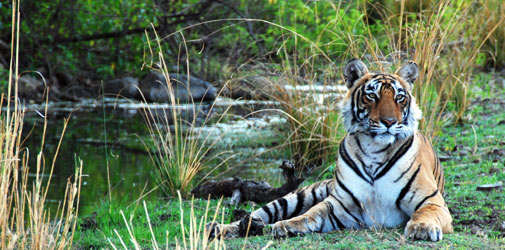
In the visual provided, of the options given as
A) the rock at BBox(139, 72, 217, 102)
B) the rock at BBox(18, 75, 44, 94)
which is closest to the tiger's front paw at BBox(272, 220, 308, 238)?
the rock at BBox(139, 72, 217, 102)

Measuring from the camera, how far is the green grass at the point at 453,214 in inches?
159

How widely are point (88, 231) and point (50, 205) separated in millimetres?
1735

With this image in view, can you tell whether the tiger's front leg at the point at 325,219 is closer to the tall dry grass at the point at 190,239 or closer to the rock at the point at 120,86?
the tall dry grass at the point at 190,239

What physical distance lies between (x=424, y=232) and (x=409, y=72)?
1.31 metres

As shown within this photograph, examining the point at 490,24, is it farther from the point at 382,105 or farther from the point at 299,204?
the point at 382,105

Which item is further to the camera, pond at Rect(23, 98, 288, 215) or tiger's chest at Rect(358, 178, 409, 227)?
pond at Rect(23, 98, 288, 215)

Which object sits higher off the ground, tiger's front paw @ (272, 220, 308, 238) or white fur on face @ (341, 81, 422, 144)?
white fur on face @ (341, 81, 422, 144)

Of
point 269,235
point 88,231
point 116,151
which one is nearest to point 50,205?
point 88,231

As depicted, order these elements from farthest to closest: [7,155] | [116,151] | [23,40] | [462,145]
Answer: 1. [23,40]
2. [116,151]
3. [462,145]
4. [7,155]

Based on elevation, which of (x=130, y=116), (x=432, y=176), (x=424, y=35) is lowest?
(x=130, y=116)

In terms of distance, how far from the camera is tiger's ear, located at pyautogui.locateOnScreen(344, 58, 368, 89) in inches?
189

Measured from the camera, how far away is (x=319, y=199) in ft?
17.0

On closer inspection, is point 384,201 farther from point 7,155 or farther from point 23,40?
point 23,40

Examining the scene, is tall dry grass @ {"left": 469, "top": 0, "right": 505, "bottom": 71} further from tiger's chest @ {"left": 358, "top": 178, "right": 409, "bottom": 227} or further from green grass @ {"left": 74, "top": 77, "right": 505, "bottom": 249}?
tiger's chest @ {"left": 358, "top": 178, "right": 409, "bottom": 227}
